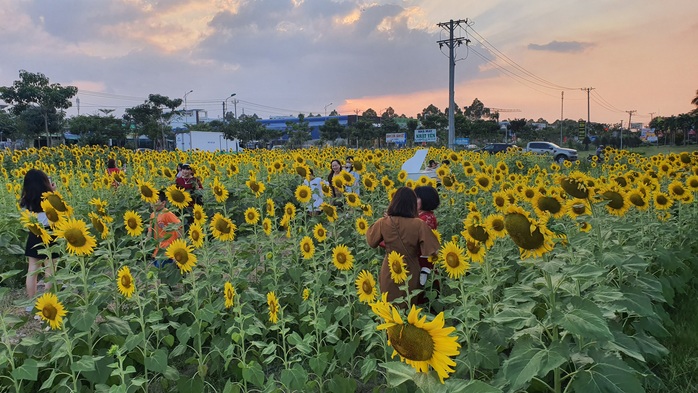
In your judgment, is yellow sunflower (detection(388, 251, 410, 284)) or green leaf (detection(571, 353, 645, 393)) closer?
green leaf (detection(571, 353, 645, 393))

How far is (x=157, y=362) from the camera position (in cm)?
264

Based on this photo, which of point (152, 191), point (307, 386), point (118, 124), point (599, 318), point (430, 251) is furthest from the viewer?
point (118, 124)

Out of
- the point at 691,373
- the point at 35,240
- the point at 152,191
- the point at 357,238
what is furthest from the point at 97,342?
the point at 691,373

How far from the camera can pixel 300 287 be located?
13.4 ft

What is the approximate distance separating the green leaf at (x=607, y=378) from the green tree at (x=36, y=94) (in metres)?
30.4

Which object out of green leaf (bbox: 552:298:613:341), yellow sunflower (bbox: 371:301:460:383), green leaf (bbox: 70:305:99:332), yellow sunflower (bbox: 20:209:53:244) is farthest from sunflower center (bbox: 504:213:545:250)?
yellow sunflower (bbox: 20:209:53:244)

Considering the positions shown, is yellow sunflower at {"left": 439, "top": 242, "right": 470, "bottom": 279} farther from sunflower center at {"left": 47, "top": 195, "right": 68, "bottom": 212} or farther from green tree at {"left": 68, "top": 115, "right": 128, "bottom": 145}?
green tree at {"left": 68, "top": 115, "right": 128, "bottom": 145}

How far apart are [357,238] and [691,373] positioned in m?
2.90

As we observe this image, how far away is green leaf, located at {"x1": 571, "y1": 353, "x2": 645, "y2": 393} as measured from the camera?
1.70 meters

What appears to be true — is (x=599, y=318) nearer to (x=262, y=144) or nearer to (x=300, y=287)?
(x=300, y=287)

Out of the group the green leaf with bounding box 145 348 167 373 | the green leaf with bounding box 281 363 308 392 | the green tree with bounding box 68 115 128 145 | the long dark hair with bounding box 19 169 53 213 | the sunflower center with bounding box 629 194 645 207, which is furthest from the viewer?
the green tree with bounding box 68 115 128 145

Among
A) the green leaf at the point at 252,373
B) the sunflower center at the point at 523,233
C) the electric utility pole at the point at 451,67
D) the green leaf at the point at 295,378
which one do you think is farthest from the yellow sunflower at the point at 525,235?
the electric utility pole at the point at 451,67

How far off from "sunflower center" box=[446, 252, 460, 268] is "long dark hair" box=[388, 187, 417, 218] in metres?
0.69

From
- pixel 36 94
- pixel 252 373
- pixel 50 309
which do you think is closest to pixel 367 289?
pixel 252 373
